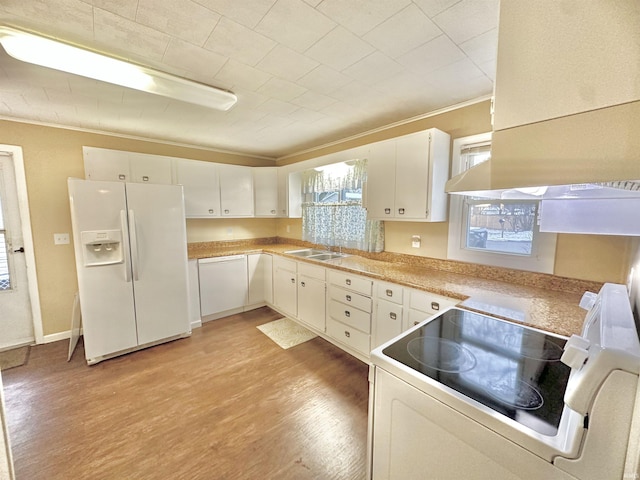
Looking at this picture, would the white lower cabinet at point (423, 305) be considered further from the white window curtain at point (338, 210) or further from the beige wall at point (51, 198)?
the beige wall at point (51, 198)

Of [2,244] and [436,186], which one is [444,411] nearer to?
[436,186]

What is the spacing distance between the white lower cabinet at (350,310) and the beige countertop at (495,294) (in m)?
0.12

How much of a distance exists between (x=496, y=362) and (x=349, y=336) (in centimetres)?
171

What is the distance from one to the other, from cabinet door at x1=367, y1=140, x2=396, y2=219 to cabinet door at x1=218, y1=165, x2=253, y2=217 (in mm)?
2067

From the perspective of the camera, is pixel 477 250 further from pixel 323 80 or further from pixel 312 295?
pixel 323 80

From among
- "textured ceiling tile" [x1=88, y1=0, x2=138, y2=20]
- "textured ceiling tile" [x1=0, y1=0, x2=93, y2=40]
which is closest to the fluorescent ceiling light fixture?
"textured ceiling tile" [x1=0, y1=0, x2=93, y2=40]

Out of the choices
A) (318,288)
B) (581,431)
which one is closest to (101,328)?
(318,288)

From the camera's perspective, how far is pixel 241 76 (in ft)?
5.92

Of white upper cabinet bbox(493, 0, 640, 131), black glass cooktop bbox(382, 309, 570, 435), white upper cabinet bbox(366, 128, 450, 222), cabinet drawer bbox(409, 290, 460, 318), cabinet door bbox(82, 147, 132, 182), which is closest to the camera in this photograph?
white upper cabinet bbox(493, 0, 640, 131)

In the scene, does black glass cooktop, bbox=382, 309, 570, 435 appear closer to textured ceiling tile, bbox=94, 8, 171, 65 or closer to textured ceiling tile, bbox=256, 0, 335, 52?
textured ceiling tile, bbox=256, 0, 335, 52

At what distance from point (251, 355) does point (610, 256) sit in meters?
2.97

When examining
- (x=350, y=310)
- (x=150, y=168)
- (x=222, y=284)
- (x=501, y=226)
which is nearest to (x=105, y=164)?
(x=150, y=168)

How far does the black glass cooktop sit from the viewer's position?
798 mm

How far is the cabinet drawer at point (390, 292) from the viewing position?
214 centimetres
